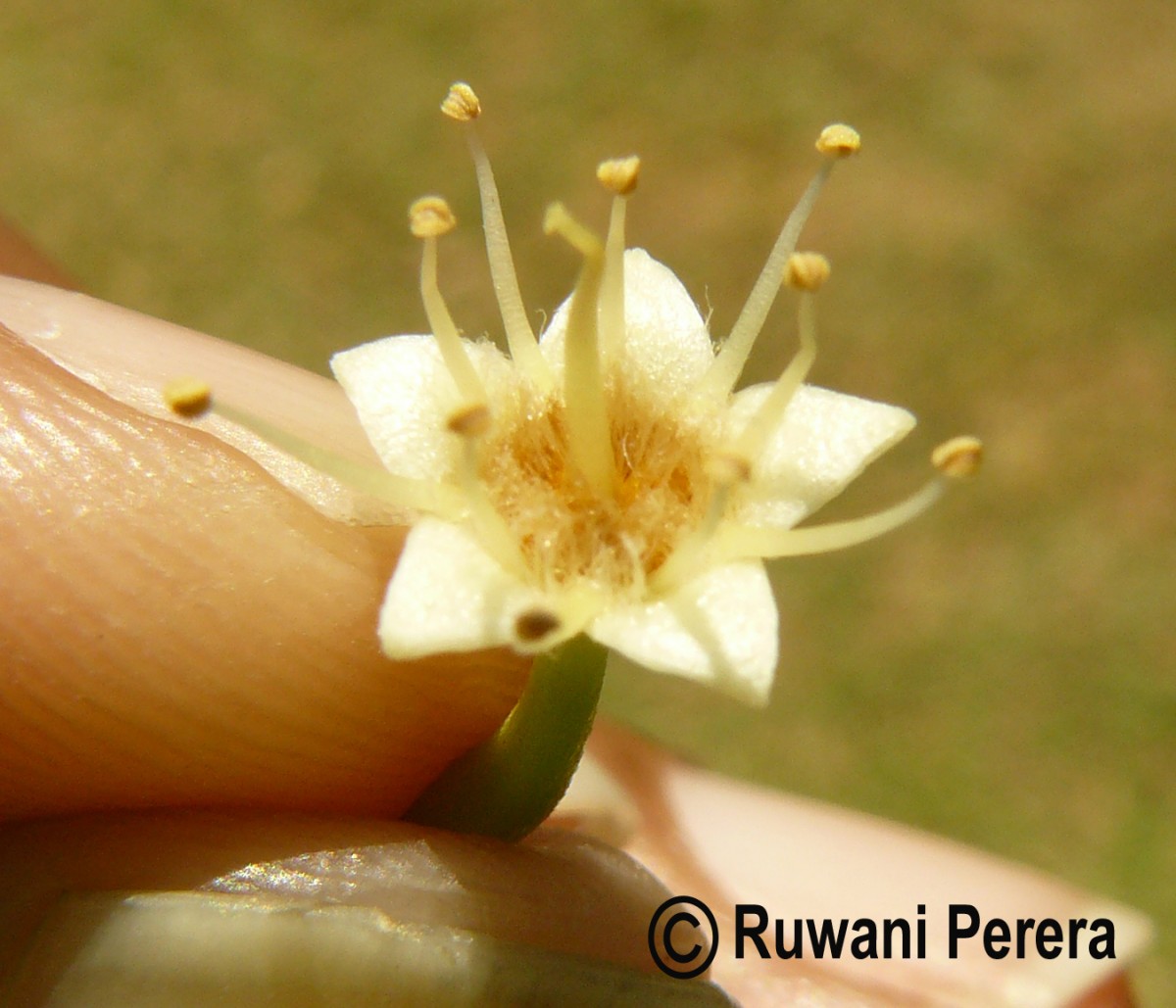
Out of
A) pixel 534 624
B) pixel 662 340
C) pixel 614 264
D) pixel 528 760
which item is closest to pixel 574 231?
pixel 614 264

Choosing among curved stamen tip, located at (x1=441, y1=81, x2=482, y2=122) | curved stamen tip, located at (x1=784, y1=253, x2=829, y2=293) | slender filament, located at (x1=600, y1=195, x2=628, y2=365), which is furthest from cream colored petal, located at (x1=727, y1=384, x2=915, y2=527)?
curved stamen tip, located at (x1=441, y1=81, x2=482, y2=122)

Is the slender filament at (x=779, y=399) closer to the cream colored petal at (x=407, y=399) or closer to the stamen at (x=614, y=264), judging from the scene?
the stamen at (x=614, y=264)

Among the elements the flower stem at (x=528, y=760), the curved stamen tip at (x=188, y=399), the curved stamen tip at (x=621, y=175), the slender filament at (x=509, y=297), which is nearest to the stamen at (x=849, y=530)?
the flower stem at (x=528, y=760)

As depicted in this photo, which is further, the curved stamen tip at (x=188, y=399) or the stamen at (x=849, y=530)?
the stamen at (x=849, y=530)

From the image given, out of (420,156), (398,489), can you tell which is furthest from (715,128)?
(398,489)

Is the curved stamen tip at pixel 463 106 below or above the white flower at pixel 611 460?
above

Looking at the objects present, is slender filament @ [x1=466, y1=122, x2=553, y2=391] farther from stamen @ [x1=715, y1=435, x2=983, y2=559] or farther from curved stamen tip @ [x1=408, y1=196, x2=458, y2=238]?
stamen @ [x1=715, y1=435, x2=983, y2=559]

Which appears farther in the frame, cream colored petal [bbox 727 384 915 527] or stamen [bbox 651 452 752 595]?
cream colored petal [bbox 727 384 915 527]

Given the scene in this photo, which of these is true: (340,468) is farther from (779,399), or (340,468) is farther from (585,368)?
(779,399)
